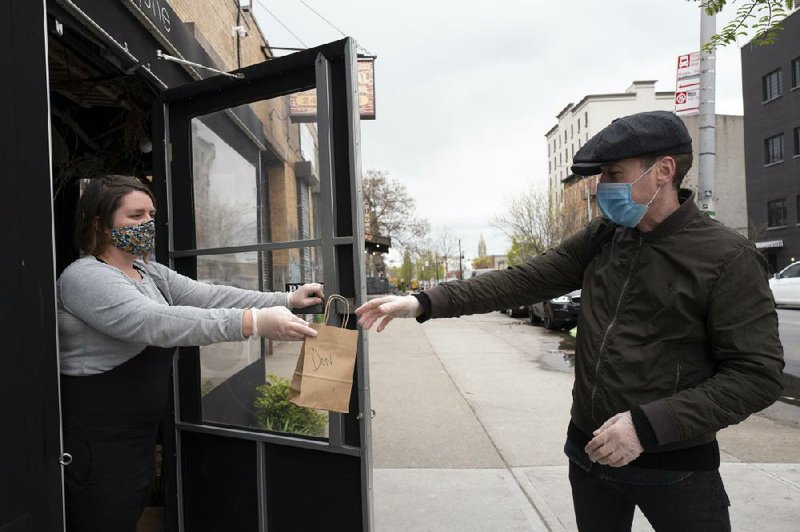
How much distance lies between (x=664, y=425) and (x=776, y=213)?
3735 cm

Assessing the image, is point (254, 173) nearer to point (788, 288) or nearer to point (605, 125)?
point (788, 288)

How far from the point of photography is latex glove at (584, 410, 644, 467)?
1620mm

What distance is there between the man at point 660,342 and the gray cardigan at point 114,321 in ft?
3.93

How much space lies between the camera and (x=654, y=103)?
55406 millimetres

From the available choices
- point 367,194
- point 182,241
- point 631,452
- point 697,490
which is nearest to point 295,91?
point 182,241

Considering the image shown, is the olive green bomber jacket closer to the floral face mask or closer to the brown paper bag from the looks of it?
the brown paper bag

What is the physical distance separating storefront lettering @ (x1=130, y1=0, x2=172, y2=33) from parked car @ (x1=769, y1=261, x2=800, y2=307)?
19.5 metres

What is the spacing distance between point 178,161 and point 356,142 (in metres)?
1.06

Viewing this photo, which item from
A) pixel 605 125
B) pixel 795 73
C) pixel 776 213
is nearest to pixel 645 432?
pixel 795 73

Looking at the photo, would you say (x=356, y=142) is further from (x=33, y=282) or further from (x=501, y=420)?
(x=501, y=420)

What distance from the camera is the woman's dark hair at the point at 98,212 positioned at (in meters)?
2.08

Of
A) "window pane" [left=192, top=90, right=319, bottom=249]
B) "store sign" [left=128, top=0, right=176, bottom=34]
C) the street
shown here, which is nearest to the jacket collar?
"window pane" [left=192, top=90, right=319, bottom=249]

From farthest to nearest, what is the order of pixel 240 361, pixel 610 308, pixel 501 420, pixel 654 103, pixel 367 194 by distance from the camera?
pixel 654 103 → pixel 367 194 → pixel 501 420 → pixel 240 361 → pixel 610 308

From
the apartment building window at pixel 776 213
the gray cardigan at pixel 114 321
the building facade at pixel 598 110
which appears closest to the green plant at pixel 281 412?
the gray cardigan at pixel 114 321
